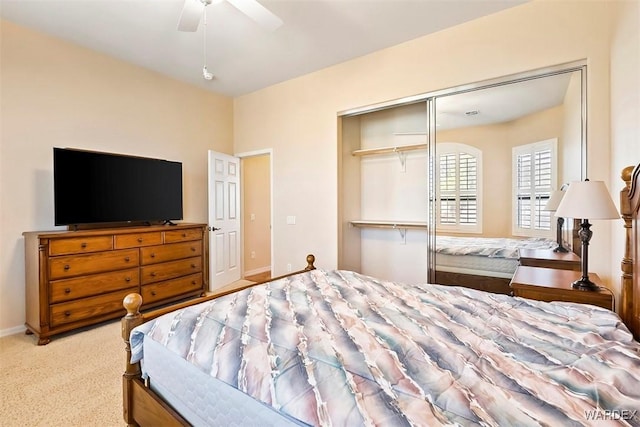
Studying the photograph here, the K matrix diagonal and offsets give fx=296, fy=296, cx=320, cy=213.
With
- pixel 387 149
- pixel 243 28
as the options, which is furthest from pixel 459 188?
pixel 243 28

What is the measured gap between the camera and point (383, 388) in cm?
87

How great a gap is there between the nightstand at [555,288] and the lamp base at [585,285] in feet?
0.09

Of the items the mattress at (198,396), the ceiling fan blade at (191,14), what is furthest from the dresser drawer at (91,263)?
the ceiling fan blade at (191,14)

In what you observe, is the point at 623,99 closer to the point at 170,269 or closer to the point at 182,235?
the point at 182,235

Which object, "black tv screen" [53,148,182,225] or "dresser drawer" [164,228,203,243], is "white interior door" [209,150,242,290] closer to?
"dresser drawer" [164,228,203,243]

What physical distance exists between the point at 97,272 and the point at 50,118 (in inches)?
66.9

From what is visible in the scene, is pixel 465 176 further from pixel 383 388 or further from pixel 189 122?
pixel 189 122

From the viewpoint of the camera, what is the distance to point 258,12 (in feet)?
7.33

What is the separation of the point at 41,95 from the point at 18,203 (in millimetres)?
1127

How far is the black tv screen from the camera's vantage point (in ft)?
9.60

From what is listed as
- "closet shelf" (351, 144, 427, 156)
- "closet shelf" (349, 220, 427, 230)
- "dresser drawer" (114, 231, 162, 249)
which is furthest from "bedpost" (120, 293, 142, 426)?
"closet shelf" (351, 144, 427, 156)

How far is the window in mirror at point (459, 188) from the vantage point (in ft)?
9.82

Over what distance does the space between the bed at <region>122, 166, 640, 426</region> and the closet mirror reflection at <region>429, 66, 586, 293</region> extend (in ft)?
3.73

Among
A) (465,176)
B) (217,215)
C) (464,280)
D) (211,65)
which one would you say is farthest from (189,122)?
(464,280)
